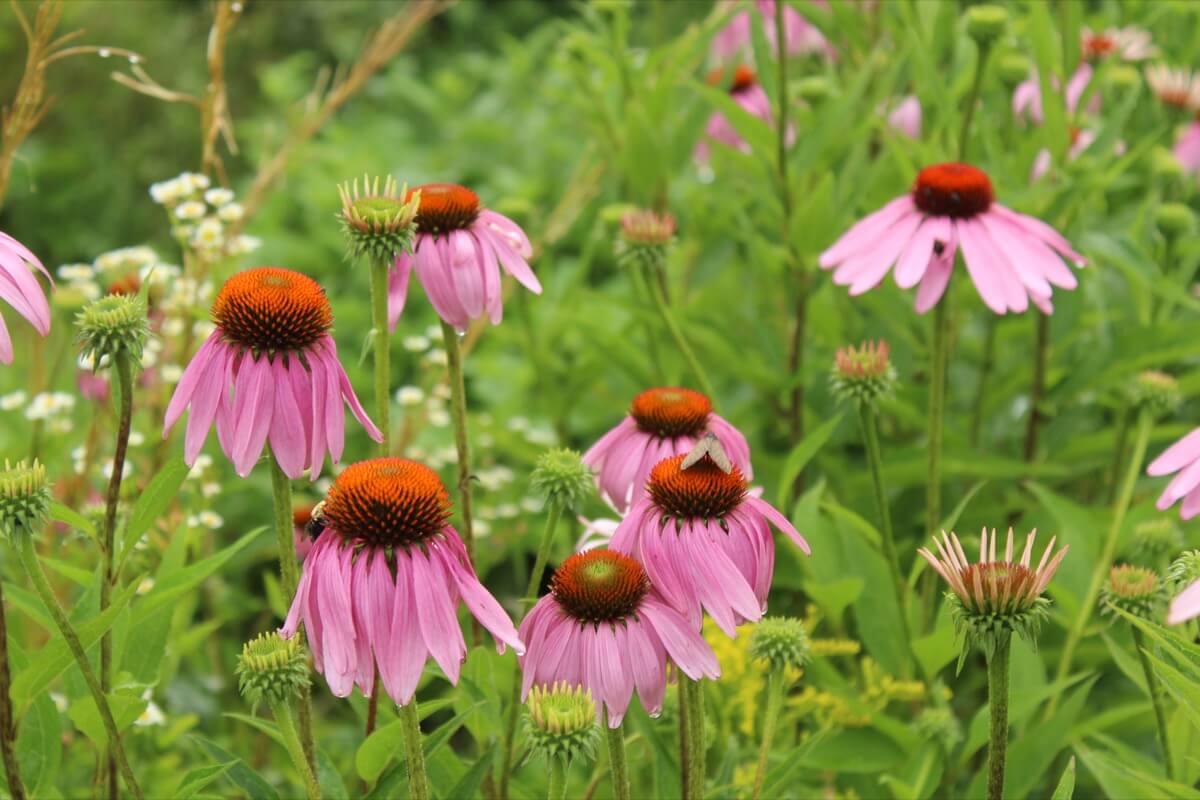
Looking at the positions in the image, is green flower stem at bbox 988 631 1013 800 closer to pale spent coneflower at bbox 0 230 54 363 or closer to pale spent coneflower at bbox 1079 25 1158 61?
pale spent coneflower at bbox 0 230 54 363

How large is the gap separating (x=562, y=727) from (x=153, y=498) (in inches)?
13.3

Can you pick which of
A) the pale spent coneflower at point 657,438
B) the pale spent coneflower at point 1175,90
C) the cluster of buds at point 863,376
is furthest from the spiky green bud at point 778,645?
the pale spent coneflower at point 1175,90

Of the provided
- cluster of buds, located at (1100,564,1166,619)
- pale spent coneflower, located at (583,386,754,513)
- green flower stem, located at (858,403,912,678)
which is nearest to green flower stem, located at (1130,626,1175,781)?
cluster of buds, located at (1100,564,1166,619)

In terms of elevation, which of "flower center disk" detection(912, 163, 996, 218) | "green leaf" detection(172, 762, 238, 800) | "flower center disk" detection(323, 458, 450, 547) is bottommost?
"green leaf" detection(172, 762, 238, 800)

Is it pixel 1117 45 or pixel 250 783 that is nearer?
pixel 250 783

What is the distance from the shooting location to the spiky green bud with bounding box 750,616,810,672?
96 centimetres

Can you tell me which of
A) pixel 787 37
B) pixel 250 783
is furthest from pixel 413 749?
pixel 787 37

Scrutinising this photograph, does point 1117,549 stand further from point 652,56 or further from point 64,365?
point 64,365

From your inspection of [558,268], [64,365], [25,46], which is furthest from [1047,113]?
[25,46]

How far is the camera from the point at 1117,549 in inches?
54.5

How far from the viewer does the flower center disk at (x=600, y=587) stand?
815mm

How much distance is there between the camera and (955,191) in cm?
129

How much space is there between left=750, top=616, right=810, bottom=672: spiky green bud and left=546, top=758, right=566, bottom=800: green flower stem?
21 cm

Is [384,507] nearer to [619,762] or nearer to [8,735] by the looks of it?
[619,762]
